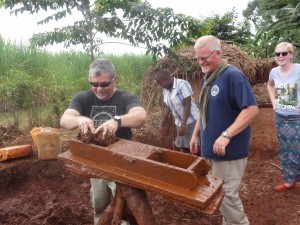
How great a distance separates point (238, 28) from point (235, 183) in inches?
308

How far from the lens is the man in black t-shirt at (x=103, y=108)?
2613 mm

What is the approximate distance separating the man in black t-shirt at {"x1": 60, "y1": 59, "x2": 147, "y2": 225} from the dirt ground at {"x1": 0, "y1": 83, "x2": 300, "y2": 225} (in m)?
0.99

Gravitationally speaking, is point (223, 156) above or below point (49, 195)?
above

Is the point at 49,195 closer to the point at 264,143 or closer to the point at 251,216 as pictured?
the point at 251,216

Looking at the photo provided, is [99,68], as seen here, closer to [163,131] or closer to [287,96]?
[287,96]

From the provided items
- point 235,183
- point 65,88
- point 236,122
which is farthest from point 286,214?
point 65,88

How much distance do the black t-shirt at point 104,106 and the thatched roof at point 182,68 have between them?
2885 mm

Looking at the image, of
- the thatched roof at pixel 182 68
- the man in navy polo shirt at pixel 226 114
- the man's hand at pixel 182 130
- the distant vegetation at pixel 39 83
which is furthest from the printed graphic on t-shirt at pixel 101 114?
the distant vegetation at pixel 39 83

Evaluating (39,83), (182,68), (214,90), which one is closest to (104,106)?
(214,90)

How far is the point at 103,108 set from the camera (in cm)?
289

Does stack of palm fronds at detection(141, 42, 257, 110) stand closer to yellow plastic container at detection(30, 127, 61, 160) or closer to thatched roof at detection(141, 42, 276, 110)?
thatched roof at detection(141, 42, 276, 110)

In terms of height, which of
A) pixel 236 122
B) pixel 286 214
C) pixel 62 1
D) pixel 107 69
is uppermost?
pixel 62 1

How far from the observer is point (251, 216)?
392 centimetres

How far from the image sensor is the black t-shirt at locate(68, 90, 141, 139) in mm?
2842
